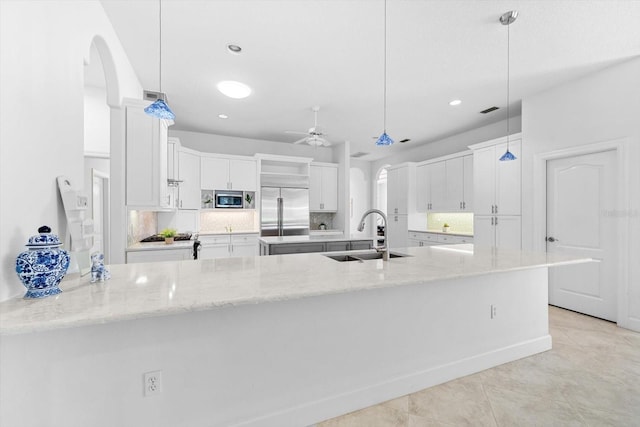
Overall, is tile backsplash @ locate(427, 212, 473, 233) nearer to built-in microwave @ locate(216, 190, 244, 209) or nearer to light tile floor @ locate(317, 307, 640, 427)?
light tile floor @ locate(317, 307, 640, 427)

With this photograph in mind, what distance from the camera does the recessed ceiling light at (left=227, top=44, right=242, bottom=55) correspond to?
113 inches

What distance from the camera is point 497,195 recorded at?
4531 millimetres

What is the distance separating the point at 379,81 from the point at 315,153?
3.58 meters

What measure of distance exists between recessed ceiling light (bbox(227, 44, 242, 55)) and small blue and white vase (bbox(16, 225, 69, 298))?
2.35 metres

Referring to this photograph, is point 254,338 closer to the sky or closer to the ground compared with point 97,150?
closer to the ground

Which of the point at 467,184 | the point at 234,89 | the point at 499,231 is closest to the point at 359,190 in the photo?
the point at 467,184

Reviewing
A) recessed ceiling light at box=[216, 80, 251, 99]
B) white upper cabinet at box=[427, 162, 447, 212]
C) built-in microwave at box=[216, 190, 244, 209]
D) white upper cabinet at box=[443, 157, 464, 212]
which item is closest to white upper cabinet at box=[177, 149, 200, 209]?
built-in microwave at box=[216, 190, 244, 209]

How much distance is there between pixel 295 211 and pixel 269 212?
1.87 feet

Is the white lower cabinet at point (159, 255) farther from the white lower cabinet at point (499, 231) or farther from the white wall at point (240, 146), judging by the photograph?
the white lower cabinet at point (499, 231)

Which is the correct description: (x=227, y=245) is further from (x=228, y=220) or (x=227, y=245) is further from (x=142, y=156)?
(x=142, y=156)

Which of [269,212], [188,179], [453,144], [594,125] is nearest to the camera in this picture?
[594,125]

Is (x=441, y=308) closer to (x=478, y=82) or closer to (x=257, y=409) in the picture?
(x=257, y=409)

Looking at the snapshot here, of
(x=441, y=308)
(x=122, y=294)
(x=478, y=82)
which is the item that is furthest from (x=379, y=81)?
(x=122, y=294)

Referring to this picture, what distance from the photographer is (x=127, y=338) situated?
137 cm
